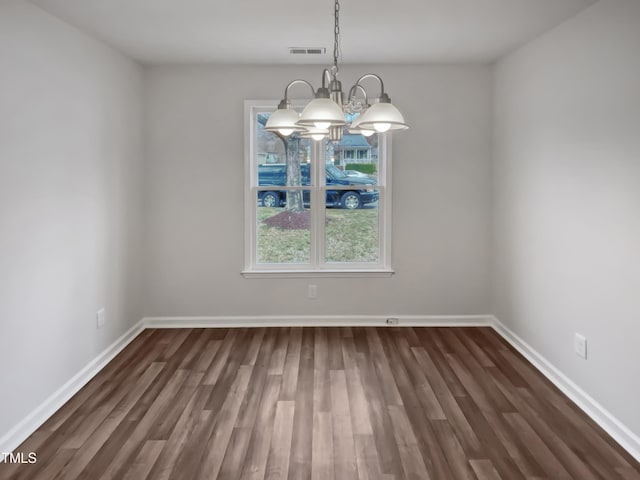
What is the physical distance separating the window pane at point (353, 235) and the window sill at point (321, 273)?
0.16 meters

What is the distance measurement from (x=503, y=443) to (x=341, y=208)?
9.21ft

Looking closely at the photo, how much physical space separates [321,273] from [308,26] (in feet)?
7.74

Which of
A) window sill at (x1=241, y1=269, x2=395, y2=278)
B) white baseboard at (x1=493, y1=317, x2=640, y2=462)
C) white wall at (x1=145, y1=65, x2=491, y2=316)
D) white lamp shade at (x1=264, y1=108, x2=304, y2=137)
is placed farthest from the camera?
window sill at (x1=241, y1=269, x2=395, y2=278)

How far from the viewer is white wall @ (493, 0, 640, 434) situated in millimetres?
2826

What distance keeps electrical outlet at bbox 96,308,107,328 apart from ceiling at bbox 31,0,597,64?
2.14 m

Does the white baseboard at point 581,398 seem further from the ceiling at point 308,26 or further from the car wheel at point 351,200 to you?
the ceiling at point 308,26

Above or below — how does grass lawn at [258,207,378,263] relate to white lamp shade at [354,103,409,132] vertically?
below

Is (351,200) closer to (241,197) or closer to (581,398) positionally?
(241,197)

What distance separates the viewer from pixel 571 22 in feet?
11.2

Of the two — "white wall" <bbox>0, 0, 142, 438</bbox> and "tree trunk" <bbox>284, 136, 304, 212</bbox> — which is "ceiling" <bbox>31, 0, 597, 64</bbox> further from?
"tree trunk" <bbox>284, 136, 304, 212</bbox>

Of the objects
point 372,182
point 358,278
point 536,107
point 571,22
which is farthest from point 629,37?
point 358,278

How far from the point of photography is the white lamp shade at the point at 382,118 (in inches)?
82.4

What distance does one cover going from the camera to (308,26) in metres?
3.58

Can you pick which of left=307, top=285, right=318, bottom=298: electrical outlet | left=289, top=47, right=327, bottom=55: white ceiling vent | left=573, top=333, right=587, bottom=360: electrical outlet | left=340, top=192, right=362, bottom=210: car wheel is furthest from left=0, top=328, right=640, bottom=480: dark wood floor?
left=289, top=47, right=327, bottom=55: white ceiling vent
